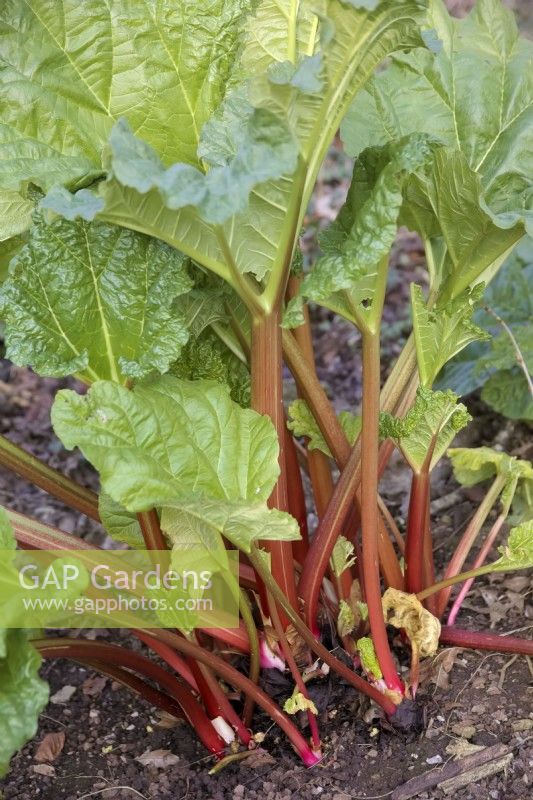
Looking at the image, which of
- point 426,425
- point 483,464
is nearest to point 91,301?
point 426,425

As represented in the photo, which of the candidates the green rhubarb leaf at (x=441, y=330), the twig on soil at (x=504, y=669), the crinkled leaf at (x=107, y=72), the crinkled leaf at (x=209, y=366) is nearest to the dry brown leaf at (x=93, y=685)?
the crinkled leaf at (x=209, y=366)

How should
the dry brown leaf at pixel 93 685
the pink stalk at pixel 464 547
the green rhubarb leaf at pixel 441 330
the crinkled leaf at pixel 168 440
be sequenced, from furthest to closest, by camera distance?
the dry brown leaf at pixel 93 685 → the pink stalk at pixel 464 547 → the green rhubarb leaf at pixel 441 330 → the crinkled leaf at pixel 168 440

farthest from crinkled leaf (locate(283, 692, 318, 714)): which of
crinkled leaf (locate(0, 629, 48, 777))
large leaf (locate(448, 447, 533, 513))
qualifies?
large leaf (locate(448, 447, 533, 513))

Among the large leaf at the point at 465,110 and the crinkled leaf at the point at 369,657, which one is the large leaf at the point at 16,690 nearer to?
the crinkled leaf at the point at 369,657

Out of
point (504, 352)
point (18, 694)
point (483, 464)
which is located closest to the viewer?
point (18, 694)

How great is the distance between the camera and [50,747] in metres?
1.73

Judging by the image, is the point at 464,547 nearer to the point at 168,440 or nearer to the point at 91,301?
the point at 168,440

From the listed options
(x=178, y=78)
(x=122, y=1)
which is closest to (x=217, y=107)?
(x=178, y=78)

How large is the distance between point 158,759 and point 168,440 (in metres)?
0.66

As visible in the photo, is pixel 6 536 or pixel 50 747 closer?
pixel 6 536

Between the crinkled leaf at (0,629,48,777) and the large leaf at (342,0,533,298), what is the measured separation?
92cm

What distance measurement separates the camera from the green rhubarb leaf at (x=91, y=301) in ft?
4.73

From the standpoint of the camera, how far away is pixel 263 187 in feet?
4.37

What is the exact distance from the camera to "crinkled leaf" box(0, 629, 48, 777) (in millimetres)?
1150
